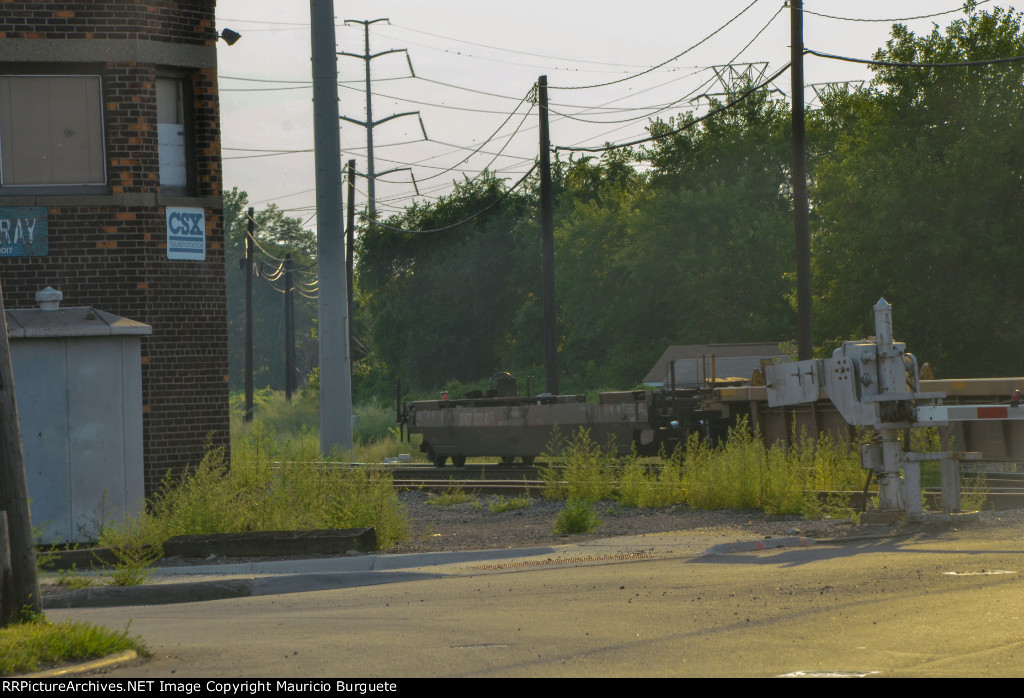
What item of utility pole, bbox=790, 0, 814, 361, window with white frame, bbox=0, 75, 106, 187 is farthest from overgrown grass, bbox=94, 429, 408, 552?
utility pole, bbox=790, 0, 814, 361

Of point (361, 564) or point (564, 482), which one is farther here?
point (564, 482)

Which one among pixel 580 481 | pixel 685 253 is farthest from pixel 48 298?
pixel 685 253

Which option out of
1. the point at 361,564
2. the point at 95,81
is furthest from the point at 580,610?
the point at 95,81

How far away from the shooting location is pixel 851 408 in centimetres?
1359

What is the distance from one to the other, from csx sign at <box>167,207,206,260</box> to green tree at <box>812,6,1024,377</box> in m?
19.8

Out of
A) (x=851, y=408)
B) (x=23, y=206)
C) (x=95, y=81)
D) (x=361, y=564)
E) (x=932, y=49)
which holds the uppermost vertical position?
(x=932, y=49)

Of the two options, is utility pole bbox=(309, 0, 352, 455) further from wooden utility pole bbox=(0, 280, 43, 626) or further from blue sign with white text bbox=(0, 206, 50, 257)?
wooden utility pole bbox=(0, 280, 43, 626)

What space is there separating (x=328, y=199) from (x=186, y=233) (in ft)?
11.2

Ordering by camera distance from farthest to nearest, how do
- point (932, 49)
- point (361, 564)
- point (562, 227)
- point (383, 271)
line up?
point (383, 271) → point (562, 227) → point (932, 49) → point (361, 564)

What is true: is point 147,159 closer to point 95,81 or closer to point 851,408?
point 95,81

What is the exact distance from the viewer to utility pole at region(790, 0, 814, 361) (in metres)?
24.2

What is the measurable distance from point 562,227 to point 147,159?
151ft

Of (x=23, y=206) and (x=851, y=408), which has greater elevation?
(x=23, y=206)
